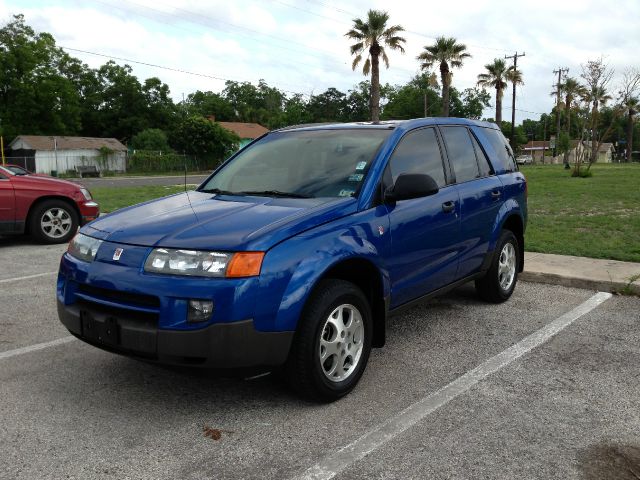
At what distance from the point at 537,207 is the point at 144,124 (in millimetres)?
64989

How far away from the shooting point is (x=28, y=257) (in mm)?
8492

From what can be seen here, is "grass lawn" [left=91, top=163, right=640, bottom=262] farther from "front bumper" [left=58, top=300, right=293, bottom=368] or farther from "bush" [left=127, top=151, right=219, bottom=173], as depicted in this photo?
"bush" [left=127, top=151, right=219, bottom=173]

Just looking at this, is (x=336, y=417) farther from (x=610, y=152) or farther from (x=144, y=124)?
(x=610, y=152)

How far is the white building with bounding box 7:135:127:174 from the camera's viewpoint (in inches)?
1996

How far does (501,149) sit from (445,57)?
39.0 m

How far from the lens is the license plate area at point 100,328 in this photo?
10.6 feet

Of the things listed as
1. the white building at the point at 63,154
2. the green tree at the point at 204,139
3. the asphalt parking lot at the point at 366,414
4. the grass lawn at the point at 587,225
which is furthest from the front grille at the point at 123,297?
the green tree at the point at 204,139

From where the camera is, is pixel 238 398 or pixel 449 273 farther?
pixel 449 273

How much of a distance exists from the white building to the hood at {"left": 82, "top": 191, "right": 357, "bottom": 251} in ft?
164

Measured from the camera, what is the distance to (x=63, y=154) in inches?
2057

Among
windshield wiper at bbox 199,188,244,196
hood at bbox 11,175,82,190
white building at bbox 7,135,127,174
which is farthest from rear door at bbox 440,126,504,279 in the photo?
white building at bbox 7,135,127,174

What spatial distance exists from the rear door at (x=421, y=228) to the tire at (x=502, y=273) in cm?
93

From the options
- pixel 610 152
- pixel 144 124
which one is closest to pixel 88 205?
pixel 144 124

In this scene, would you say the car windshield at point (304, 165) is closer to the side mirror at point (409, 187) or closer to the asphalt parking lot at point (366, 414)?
the side mirror at point (409, 187)
